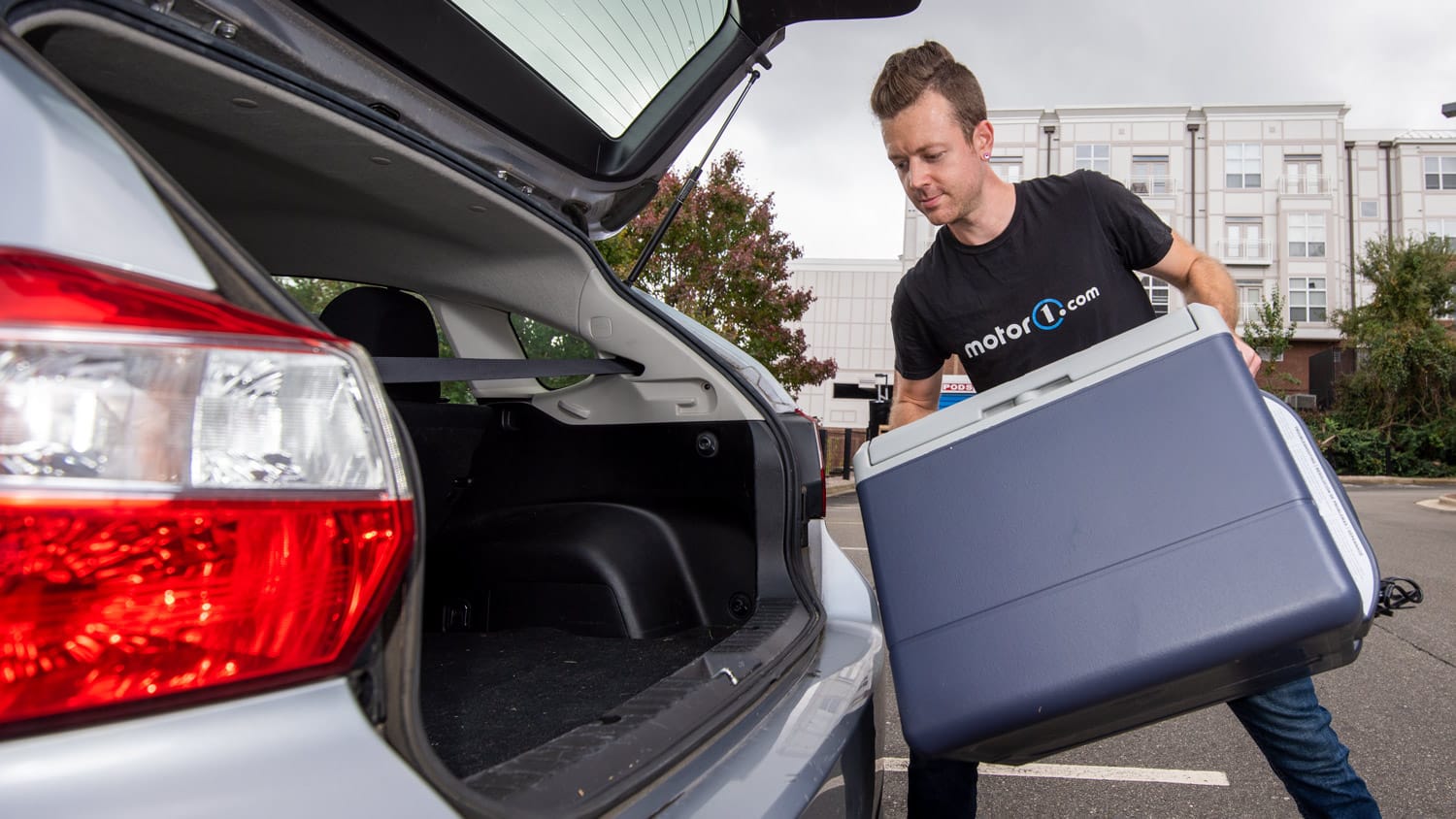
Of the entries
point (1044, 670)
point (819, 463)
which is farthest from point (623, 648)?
point (1044, 670)

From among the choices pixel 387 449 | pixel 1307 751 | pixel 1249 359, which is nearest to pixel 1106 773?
pixel 1307 751

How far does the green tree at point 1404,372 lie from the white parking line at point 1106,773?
97.1 ft

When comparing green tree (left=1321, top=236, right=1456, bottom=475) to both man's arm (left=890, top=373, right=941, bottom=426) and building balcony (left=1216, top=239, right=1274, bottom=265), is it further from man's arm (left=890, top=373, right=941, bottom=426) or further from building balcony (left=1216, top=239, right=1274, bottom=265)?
man's arm (left=890, top=373, right=941, bottom=426)

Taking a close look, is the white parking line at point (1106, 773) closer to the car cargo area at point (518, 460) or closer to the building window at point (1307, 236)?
the car cargo area at point (518, 460)

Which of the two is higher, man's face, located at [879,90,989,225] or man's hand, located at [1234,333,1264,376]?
man's face, located at [879,90,989,225]

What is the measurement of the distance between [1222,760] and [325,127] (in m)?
3.30

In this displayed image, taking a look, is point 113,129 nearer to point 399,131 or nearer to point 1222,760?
point 399,131

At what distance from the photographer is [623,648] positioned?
2213 mm

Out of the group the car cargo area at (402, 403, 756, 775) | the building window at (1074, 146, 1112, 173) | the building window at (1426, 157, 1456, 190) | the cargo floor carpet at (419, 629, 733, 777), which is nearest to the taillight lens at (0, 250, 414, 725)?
the cargo floor carpet at (419, 629, 733, 777)

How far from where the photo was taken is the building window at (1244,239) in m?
37.7

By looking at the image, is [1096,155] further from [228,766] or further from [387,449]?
[228,766]

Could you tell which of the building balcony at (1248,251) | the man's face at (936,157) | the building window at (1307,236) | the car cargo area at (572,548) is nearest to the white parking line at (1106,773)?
the car cargo area at (572,548)

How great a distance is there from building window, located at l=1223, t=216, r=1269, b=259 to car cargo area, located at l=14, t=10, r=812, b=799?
134ft

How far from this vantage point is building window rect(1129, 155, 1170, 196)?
37.8 meters
